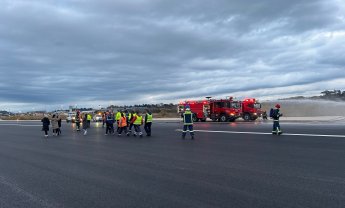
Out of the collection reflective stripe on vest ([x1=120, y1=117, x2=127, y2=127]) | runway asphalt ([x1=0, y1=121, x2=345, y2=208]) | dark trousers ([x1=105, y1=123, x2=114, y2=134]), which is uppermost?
reflective stripe on vest ([x1=120, y1=117, x2=127, y2=127])

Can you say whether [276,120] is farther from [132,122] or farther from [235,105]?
[235,105]

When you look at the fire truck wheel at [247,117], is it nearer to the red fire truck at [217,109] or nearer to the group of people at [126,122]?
the red fire truck at [217,109]

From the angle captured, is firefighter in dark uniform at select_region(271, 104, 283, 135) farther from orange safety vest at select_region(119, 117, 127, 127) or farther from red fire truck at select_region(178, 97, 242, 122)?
red fire truck at select_region(178, 97, 242, 122)

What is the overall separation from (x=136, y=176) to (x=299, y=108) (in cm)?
6655

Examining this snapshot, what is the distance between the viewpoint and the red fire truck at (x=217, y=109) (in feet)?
130

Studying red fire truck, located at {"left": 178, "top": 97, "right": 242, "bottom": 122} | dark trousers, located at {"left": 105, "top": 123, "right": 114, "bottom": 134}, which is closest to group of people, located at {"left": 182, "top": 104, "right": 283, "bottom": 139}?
dark trousers, located at {"left": 105, "top": 123, "right": 114, "bottom": 134}

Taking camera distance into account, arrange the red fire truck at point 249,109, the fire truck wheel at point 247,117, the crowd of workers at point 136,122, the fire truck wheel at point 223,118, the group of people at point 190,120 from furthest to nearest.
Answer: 1. the fire truck wheel at point 247,117
2. the red fire truck at point 249,109
3. the fire truck wheel at point 223,118
4. the crowd of workers at point 136,122
5. the group of people at point 190,120

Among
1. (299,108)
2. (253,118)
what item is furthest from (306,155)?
(299,108)

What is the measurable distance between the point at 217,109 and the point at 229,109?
1.46 meters

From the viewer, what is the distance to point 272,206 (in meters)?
5.76

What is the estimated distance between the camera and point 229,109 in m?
39.6

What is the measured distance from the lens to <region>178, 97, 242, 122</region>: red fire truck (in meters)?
39.5

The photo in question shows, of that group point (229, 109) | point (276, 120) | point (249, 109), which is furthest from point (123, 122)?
point (249, 109)

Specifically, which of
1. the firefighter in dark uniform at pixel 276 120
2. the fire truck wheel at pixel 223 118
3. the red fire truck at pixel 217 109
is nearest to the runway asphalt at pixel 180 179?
the firefighter in dark uniform at pixel 276 120
